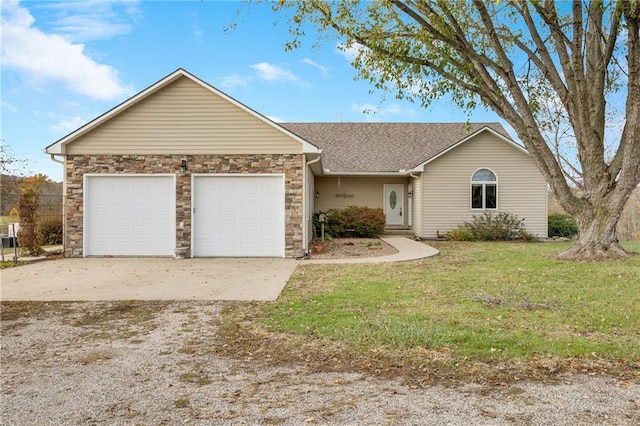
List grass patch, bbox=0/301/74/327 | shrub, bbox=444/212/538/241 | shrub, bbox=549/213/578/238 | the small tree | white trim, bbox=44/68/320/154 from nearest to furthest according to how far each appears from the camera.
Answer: grass patch, bbox=0/301/74/327 → white trim, bbox=44/68/320/154 → the small tree → shrub, bbox=444/212/538/241 → shrub, bbox=549/213/578/238

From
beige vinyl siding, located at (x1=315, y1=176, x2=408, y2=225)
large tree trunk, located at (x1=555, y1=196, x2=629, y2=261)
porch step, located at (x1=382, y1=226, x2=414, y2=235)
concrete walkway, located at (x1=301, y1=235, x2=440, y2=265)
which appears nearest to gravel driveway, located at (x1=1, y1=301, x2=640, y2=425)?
concrete walkway, located at (x1=301, y1=235, x2=440, y2=265)

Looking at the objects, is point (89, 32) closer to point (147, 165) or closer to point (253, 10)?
point (147, 165)

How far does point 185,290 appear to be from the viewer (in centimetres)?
768

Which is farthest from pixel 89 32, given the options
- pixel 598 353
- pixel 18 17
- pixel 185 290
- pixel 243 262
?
pixel 598 353

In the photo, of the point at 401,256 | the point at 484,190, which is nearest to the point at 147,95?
the point at 401,256

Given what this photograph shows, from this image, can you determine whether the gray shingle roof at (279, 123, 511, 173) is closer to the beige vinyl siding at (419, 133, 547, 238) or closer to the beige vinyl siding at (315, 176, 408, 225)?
the beige vinyl siding at (315, 176, 408, 225)

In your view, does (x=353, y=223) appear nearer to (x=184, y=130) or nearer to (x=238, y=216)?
(x=238, y=216)

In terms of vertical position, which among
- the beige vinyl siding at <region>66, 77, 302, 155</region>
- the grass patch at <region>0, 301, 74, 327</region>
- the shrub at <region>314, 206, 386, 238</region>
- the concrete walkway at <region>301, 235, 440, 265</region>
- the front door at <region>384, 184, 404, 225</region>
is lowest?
the grass patch at <region>0, 301, 74, 327</region>

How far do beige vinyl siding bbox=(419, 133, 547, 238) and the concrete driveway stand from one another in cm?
803

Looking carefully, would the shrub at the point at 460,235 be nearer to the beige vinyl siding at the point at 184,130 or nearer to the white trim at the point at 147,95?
the white trim at the point at 147,95

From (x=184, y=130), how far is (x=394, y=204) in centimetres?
1057

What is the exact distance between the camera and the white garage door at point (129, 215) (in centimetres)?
1212

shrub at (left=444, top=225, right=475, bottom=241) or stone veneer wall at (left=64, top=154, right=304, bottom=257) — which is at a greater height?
stone veneer wall at (left=64, top=154, right=304, bottom=257)

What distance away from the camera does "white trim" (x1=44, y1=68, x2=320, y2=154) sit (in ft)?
38.5
